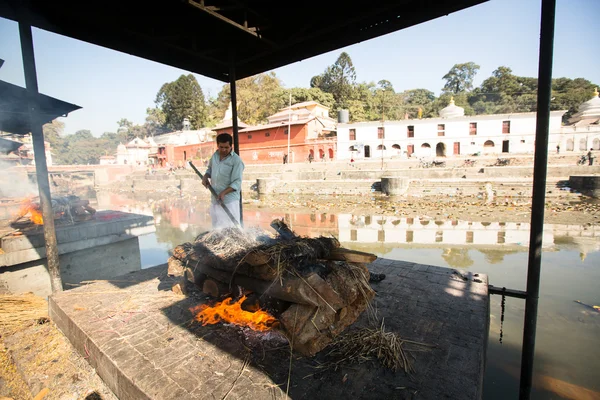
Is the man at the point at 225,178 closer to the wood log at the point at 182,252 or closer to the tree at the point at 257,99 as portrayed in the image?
the wood log at the point at 182,252

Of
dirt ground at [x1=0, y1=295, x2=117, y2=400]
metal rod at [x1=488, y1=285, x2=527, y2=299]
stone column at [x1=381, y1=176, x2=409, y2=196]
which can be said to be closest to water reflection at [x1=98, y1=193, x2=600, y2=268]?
metal rod at [x1=488, y1=285, x2=527, y2=299]

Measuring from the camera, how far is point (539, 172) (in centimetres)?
265

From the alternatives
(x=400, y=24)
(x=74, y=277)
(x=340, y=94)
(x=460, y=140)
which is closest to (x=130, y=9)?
(x=400, y=24)

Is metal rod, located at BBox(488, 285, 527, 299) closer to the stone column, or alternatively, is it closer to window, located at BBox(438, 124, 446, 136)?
the stone column

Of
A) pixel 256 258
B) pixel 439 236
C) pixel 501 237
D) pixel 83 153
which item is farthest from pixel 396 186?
pixel 83 153

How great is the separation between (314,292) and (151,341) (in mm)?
1835

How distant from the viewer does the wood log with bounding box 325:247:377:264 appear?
2.99 metres

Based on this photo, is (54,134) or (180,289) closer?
(180,289)

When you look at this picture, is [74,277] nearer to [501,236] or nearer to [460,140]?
[501,236]

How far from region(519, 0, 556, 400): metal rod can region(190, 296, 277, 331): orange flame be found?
2556 mm

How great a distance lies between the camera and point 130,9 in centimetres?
383

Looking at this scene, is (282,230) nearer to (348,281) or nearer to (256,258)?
(256,258)

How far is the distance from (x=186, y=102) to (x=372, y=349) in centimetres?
6865

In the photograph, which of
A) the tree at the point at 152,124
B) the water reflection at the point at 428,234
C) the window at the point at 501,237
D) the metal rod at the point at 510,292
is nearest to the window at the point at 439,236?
the water reflection at the point at 428,234
